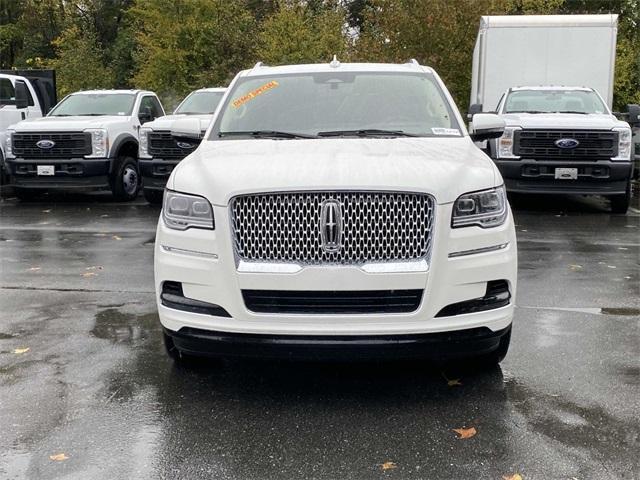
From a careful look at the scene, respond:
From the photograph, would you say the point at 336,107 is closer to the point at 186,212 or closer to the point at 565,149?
the point at 186,212

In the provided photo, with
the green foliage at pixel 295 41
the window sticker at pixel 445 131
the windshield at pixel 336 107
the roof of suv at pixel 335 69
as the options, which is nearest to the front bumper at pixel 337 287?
the window sticker at pixel 445 131

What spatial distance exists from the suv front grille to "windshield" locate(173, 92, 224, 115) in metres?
10.5

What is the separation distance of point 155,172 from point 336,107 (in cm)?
765

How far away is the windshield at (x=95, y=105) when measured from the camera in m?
14.3

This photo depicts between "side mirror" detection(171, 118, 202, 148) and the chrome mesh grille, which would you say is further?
"side mirror" detection(171, 118, 202, 148)

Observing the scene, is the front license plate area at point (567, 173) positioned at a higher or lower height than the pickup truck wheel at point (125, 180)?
higher

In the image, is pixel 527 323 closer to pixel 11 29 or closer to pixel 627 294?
pixel 627 294

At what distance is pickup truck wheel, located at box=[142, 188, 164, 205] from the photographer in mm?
13086

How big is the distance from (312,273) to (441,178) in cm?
85

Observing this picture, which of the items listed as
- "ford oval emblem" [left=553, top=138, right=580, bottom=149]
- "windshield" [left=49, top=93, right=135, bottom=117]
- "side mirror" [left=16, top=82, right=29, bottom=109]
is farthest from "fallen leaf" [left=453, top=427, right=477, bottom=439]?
"side mirror" [left=16, top=82, right=29, bottom=109]

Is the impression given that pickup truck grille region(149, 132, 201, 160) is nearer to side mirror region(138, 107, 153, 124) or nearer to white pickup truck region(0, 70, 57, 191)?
side mirror region(138, 107, 153, 124)

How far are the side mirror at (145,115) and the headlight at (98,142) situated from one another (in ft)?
4.13

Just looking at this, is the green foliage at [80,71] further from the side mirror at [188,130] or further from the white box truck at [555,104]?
the side mirror at [188,130]

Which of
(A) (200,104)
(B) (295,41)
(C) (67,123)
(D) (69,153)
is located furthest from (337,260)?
(B) (295,41)
